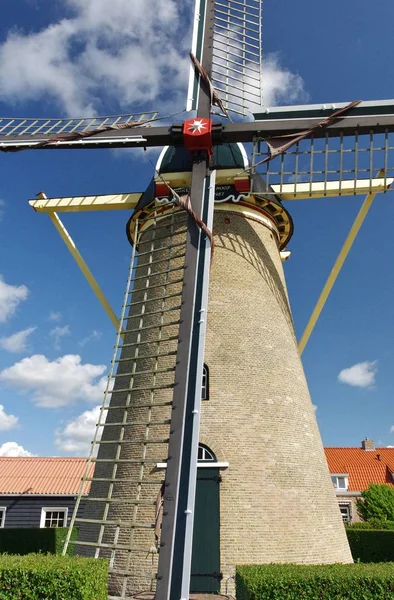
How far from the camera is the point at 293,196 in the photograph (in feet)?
33.4

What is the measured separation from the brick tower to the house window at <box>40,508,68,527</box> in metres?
10.6

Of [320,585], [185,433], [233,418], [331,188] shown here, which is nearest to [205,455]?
[233,418]

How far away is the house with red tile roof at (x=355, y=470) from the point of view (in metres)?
26.5

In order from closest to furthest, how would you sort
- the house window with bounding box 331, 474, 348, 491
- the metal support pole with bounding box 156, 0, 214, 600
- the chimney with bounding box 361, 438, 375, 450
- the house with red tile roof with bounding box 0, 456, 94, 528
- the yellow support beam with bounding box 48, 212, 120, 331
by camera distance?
the metal support pole with bounding box 156, 0, 214, 600, the yellow support beam with bounding box 48, 212, 120, 331, the house with red tile roof with bounding box 0, 456, 94, 528, the house window with bounding box 331, 474, 348, 491, the chimney with bounding box 361, 438, 375, 450

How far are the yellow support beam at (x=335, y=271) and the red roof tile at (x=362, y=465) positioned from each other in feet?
62.6

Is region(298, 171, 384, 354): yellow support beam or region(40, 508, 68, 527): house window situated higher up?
region(298, 171, 384, 354): yellow support beam

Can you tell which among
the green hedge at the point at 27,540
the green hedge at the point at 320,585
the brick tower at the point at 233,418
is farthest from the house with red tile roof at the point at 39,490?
the green hedge at the point at 320,585

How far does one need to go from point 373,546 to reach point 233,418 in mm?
9020

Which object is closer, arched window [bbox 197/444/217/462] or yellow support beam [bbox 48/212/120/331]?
arched window [bbox 197/444/217/462]

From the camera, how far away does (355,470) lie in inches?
1129

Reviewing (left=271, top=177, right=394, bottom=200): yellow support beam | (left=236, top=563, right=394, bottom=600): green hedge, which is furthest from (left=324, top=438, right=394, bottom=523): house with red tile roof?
(left=236, top=563, right=394, bottom=600): green hedge

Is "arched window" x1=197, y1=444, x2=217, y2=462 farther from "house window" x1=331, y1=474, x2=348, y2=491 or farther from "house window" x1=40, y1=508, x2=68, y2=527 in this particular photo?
"house window" x1=331, y1=474, x2=348, y2=491

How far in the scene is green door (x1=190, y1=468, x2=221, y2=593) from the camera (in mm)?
7223

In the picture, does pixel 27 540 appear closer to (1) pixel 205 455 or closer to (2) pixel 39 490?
(2) pixel 39 490
